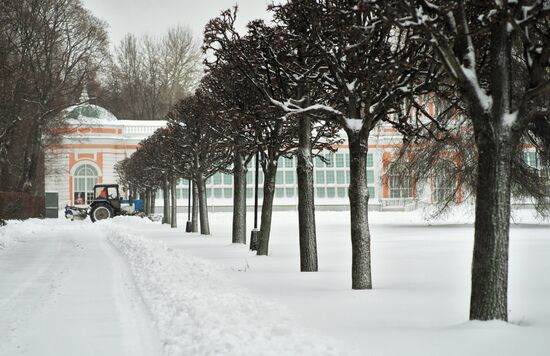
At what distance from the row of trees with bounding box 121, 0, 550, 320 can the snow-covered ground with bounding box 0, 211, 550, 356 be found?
32.9 inches

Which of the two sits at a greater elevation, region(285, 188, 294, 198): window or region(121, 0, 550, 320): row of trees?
region(121, 0, 550, 320): row of trees

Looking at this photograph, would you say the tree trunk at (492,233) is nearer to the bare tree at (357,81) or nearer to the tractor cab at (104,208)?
the bare tree at (357,81)

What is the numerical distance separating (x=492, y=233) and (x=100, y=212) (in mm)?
36985

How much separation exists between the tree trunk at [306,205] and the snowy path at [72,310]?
10.0 feet

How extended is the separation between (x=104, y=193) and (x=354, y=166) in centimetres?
3494

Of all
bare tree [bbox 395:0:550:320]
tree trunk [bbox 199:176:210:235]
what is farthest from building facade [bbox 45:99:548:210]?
bare tree [bbox 395:0:550:320]

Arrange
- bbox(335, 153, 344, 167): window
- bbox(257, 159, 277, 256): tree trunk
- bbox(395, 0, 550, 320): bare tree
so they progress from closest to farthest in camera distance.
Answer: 1. bbox(395, 0, 550, 320): bare tree
2. bbox(257, 159, 277, 256): tree trunk
3. bbox(335, 153, 344, 167): window

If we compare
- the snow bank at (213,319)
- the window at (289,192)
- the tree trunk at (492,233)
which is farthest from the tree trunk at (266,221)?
the window at (289,192)

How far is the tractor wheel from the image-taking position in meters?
41.3

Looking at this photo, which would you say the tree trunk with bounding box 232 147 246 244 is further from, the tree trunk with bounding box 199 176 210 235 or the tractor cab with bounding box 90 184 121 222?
the tractor cab with bounding box 90 184 121 222

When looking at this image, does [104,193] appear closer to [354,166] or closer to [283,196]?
[283,196]

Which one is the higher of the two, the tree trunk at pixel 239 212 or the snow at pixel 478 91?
the snow at pixel 478 91

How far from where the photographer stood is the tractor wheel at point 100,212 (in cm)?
4128

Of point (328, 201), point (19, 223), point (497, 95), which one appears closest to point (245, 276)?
point (497, 95)
